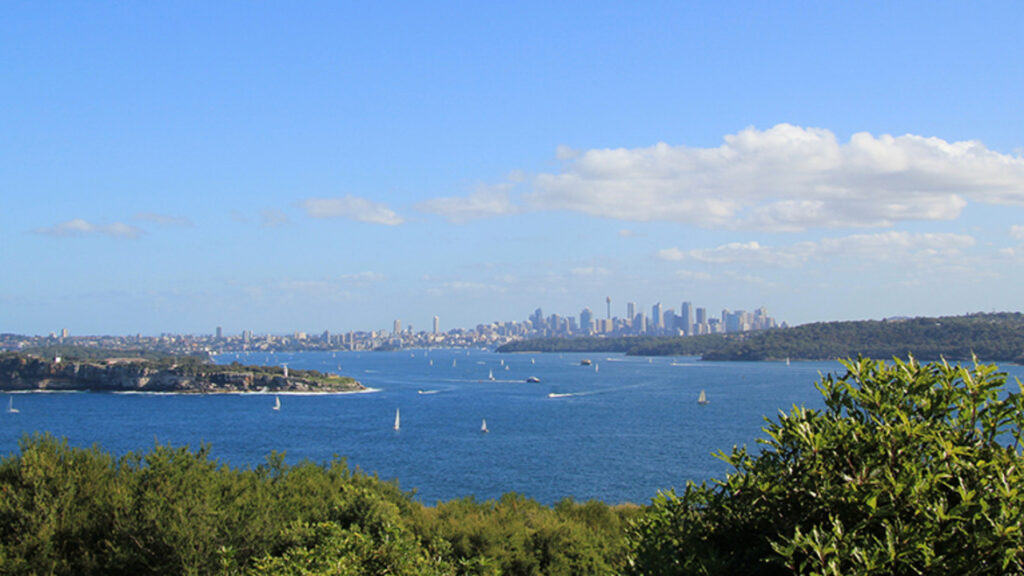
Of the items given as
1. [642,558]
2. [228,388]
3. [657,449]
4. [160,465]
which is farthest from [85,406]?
[642,558]

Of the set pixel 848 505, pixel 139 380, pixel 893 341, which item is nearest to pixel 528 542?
pixel 848 505

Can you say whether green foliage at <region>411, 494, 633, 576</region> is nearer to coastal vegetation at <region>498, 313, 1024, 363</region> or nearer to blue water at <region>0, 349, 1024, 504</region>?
blue water at <region>0, 349, 1024, 504</region>

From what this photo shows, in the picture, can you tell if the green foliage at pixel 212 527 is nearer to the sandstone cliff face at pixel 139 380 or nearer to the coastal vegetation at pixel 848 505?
the coastal vegetation at pixel 848 505

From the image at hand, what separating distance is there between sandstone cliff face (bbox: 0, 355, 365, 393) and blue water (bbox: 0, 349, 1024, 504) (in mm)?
4675

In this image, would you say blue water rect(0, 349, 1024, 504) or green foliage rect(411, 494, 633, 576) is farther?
blue water rect(0, 349, 1024, 504)

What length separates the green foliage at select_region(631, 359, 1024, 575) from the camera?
540 cm

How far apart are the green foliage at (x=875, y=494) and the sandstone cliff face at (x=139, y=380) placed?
318ft

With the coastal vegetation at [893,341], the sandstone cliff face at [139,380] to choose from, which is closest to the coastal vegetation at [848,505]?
the sandstone cliff face at [139,380]

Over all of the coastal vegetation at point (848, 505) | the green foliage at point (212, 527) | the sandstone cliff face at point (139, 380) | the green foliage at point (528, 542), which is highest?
the coastal vegetation at point (848, 505)

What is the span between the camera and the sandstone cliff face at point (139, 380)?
10000 cm

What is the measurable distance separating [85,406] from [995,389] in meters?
92.5

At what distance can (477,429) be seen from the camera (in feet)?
204

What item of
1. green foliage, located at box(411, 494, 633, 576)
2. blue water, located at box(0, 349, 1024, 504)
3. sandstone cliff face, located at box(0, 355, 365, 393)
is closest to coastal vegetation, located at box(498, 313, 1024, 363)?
blue water, located at box(0, 349, 1024, 504)

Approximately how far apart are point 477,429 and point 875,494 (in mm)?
57652
